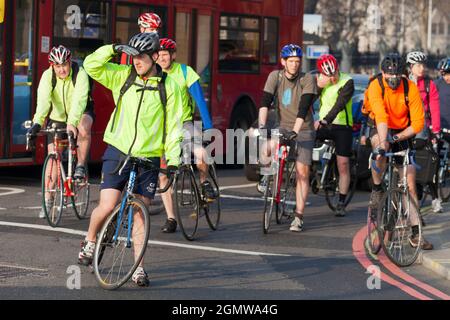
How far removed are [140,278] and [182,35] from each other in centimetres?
1040

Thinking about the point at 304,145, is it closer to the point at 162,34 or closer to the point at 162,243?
the point at 162,243

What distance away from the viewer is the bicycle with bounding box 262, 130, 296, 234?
482 inches

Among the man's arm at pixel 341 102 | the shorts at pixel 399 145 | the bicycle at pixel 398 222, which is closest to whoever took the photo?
the bicycle at pixel 398 222

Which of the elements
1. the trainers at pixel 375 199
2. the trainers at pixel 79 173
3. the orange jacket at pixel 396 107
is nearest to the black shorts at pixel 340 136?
the orange jacket at pixel 396 107

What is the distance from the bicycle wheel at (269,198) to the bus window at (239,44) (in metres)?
7.79

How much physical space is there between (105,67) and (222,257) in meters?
2.48

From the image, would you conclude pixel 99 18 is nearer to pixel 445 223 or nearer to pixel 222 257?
pixel 445 223

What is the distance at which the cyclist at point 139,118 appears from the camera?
867cm

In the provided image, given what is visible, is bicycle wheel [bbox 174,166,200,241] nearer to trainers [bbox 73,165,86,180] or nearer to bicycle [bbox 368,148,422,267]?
trainers [bbox 73,165,86,180]

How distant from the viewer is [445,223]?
44.0ft

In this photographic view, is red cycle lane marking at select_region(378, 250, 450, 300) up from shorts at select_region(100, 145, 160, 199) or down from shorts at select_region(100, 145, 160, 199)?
down

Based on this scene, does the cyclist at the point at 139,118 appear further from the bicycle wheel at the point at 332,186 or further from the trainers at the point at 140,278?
the bicycle wheel at the point at 332,186

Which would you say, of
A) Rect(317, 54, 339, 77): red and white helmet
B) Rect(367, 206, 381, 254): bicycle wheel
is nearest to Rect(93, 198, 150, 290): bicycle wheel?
Rect(367, 206, 381, 254): bicycle wheel
